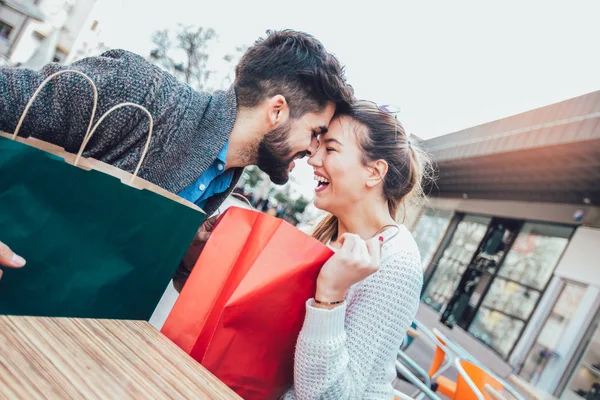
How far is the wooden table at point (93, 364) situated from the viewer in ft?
1.96

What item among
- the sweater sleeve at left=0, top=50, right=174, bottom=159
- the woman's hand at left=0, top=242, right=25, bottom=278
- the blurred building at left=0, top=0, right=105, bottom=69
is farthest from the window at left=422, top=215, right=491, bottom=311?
the blurred building at left=0, top=0, right=105, bottom=69

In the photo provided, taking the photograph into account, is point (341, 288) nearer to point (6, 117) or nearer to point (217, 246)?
point (217, 246)

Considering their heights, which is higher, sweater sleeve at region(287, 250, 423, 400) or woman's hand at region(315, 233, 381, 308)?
woman's hand at region(315, 233, 381, 308)

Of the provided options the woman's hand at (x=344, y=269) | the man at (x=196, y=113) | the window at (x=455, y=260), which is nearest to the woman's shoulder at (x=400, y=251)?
the woman's hand at (x=344, y=269)

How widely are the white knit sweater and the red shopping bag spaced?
0.26 ft

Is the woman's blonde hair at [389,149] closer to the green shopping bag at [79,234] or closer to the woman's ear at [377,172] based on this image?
the woman's ear at [377,172]

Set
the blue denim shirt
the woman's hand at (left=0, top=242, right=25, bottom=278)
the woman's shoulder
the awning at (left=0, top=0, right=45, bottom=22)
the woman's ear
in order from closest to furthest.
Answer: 1. the woman's hand at (left=0, top=242, right=25, bottom=278)
2. the woman's shoulder
3. the blue denim shirt
4. the woman's ear
5. the awning at (left=0, top=0, right=45, bottom=22)

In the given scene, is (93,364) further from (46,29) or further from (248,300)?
(46,29)

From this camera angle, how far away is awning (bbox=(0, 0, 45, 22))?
67.9 feet

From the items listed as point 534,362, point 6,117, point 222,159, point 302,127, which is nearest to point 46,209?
point 6,117

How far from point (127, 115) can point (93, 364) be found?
1027 millimetres

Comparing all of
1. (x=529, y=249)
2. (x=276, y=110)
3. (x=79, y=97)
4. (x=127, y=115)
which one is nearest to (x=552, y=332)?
(x=529, y=249)

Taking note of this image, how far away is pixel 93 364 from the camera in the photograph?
705 mm

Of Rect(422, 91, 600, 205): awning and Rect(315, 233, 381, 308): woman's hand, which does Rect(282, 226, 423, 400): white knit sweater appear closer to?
Rect(315, 233, 381, 308): woman's hand
